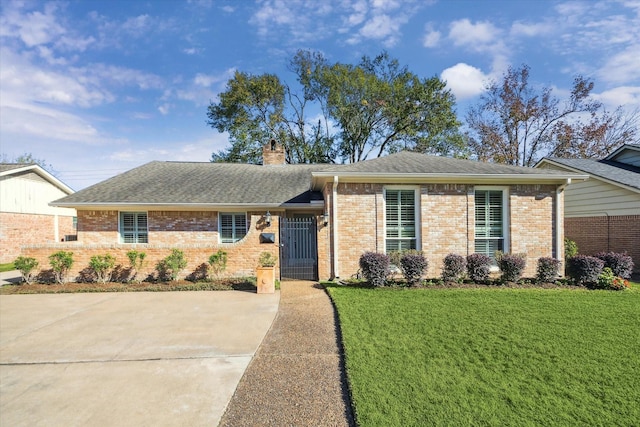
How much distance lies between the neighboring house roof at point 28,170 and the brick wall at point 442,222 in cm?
1694

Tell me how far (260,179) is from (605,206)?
1420 centimetres

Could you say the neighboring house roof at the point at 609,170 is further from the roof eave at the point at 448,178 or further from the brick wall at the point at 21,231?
the brick wall at the point at 21,231

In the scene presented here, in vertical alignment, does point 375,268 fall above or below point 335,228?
below

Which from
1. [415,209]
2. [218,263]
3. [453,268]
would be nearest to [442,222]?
[415,209]

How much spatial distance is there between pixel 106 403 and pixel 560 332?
6.43m

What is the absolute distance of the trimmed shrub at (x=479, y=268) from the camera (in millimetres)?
8820

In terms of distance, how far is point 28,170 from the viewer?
17.1m

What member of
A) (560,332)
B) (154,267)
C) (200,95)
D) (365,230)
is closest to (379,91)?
(200,95)

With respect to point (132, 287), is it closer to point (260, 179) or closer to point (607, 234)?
point (260, 179)

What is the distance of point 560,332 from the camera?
512cm

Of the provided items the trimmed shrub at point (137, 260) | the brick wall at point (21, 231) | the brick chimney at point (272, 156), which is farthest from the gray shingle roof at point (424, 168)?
the brick wall at point (21, 231)

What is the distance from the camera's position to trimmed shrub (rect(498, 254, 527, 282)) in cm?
881

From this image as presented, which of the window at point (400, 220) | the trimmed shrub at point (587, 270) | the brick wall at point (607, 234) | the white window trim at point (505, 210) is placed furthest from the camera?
the brick wall at point (607, 234)

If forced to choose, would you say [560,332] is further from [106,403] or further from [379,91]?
[379,91]
